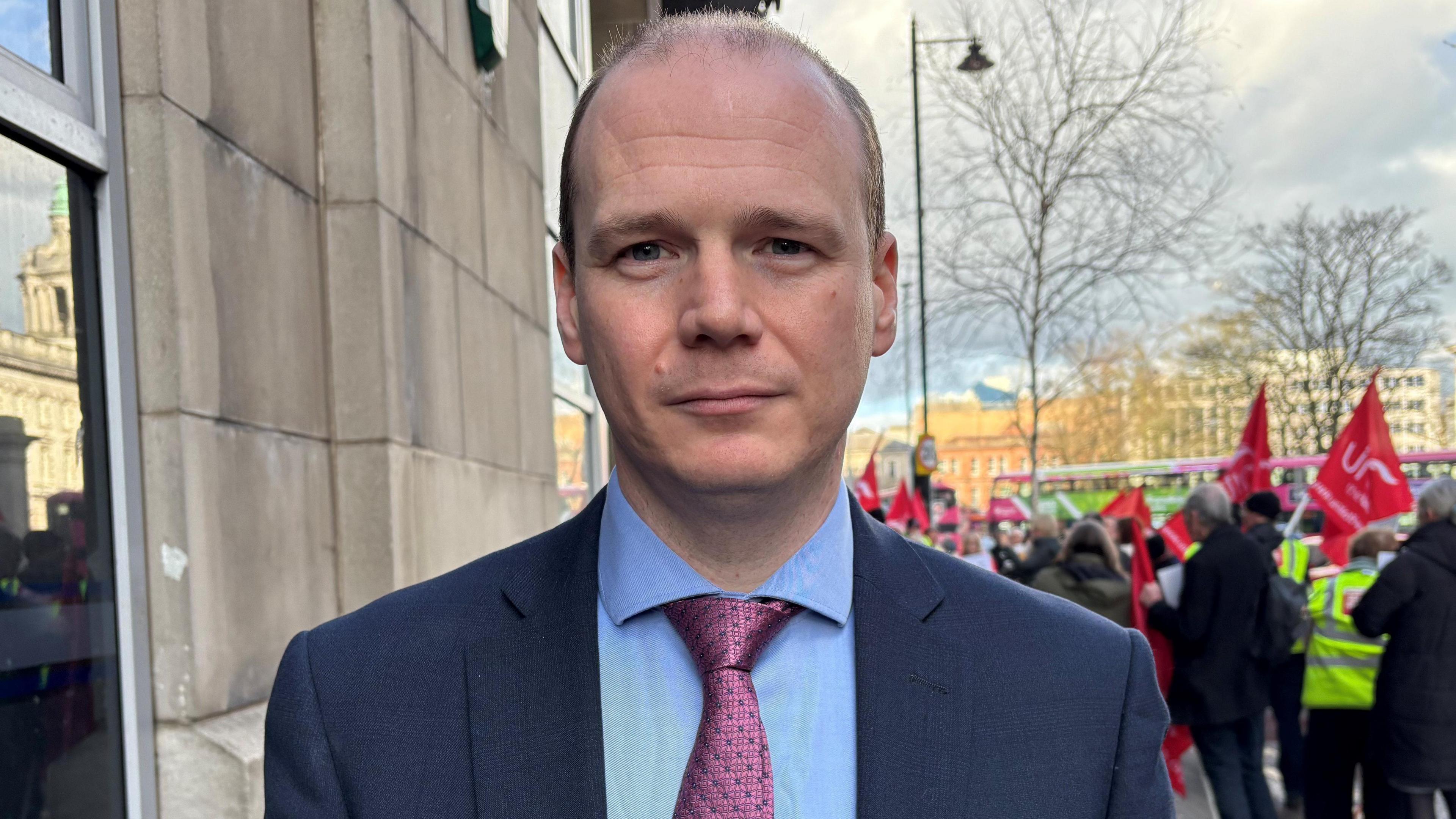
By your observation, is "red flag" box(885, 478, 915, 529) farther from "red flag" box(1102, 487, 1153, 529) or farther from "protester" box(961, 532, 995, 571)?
"protester" box(961, 532, 995, 571)

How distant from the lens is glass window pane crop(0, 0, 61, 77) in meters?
2.75

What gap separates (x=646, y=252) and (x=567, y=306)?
211 mm

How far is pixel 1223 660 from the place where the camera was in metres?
7.00

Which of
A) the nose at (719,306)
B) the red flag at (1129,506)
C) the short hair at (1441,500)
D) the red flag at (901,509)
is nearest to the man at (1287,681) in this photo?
the short hair at (1441,500)

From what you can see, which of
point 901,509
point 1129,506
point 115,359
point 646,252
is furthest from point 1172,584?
point 901,509

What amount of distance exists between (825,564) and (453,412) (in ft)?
12.6

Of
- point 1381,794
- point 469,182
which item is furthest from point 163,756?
point 1381,794

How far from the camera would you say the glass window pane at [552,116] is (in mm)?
8242

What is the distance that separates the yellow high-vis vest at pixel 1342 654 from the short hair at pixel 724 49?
20.1 ft

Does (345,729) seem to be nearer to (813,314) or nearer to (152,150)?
(813,314)

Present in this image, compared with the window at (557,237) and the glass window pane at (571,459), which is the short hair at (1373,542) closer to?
the window at (557,237)

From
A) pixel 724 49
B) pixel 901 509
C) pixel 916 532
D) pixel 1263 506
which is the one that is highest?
pixel 724 49

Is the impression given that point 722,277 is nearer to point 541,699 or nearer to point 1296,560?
point 541,699

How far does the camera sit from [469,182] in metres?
5.93
